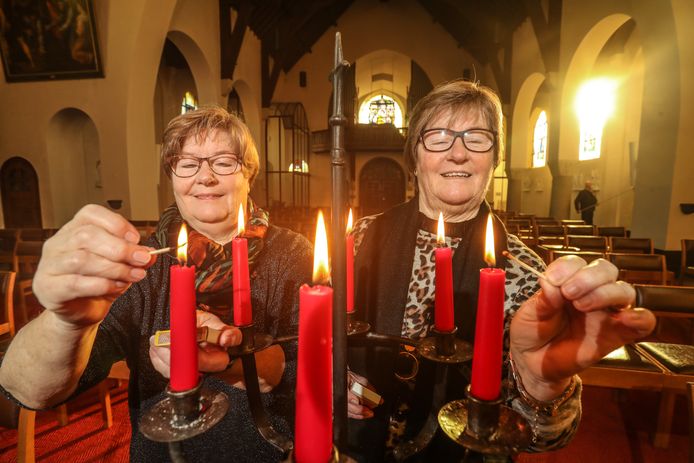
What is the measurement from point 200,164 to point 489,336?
1.12 meters

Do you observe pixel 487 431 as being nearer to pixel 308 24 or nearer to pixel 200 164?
pixel 200 164

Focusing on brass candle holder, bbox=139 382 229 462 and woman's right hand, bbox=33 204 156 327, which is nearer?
brass candle holder, bbox=139 382 229 462

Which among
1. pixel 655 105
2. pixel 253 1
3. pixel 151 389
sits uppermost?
pixel 253 1

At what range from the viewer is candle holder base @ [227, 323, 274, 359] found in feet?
1.93

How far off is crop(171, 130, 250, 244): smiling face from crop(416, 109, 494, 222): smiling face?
2.22 ft

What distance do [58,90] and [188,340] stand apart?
9.00 meters

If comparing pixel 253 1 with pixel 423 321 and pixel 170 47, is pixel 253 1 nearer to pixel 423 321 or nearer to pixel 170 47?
pixel 170 47

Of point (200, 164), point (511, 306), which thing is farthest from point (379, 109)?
point (511, 306)

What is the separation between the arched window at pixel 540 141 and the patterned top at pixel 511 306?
13421 millimetres

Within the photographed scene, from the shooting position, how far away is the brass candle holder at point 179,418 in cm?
42

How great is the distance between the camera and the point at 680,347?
8.18 ft

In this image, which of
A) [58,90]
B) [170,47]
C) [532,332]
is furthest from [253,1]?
[532,332]

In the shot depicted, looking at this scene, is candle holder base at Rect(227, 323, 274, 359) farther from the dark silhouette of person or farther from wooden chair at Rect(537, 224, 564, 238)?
the dark silhouette of person

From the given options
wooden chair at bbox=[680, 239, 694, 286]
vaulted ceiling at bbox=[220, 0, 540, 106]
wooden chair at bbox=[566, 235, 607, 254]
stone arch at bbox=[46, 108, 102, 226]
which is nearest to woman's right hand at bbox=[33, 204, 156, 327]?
wooden chair at bbox=[566, 235, 607, 254]
